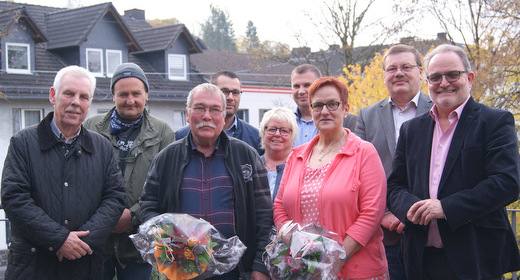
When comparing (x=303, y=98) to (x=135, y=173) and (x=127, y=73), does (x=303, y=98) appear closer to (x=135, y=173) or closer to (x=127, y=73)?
(x=127, y=73)

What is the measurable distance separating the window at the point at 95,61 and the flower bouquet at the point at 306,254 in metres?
23.2

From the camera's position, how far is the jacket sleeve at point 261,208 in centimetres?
420

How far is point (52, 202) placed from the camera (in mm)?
4168

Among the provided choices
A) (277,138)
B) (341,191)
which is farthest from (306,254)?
(277,138)

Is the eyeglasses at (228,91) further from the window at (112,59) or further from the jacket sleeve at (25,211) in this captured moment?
the window at (112,59)

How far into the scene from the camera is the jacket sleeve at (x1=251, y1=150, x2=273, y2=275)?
420 centimetres

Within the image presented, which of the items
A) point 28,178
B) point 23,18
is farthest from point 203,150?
point 23,18

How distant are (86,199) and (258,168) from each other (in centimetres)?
139

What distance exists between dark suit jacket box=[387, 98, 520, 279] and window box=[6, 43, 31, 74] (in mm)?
22089

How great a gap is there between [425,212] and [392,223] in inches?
25.1

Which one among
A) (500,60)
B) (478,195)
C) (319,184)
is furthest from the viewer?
(500,60)

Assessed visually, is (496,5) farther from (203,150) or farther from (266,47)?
(266,47)

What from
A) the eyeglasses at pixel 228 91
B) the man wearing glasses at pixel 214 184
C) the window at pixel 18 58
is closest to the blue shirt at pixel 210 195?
the man wearing glasses at pixel 214 184

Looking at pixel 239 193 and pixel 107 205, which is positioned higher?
pixel 239 193
